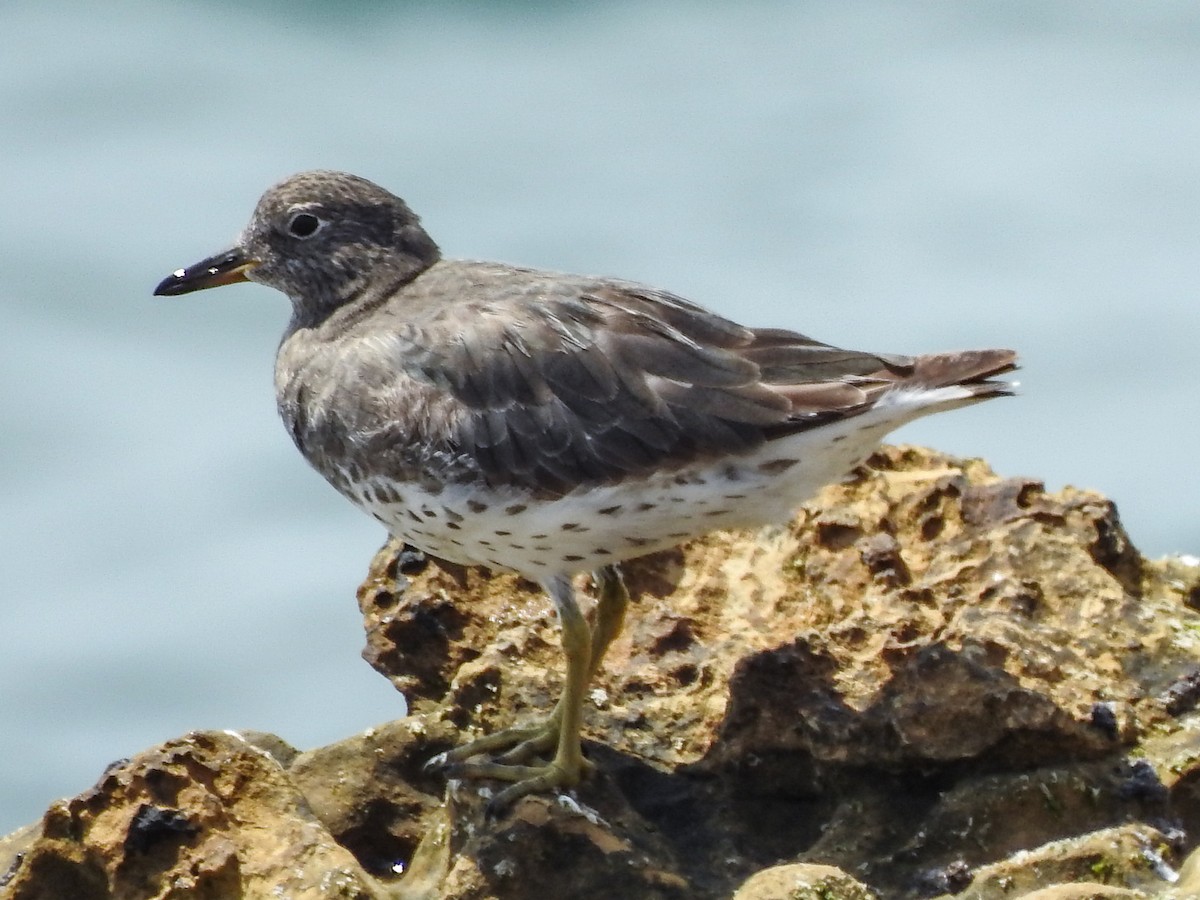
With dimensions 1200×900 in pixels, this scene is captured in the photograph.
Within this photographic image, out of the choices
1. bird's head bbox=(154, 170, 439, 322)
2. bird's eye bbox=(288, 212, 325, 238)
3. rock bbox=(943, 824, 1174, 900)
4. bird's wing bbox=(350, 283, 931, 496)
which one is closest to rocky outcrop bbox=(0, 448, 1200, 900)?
rock bbox=(943, 824, 1174, 900)

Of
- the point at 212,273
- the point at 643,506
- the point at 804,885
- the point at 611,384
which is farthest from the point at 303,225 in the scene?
the point at 804,885

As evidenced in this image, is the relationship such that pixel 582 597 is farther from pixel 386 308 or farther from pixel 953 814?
pixel 953 814

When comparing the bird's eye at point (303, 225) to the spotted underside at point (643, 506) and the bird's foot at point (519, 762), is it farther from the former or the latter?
the bird's foot at point (519, 762)

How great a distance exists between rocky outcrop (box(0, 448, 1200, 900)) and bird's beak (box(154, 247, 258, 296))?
1.71m

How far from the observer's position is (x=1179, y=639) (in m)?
6.21

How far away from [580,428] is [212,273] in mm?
2409

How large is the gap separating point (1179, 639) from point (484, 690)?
2.58 meters

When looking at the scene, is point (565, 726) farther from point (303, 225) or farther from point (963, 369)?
point (303, 225)

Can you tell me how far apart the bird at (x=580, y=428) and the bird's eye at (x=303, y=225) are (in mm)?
939

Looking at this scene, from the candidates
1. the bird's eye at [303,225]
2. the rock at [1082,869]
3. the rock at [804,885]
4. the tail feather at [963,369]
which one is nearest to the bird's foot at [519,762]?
the rock at [804,885]

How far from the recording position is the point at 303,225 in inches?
305

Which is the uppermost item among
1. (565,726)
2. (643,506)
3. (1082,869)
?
(643,506)

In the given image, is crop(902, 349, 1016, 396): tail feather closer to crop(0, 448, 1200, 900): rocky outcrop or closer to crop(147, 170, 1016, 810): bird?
crop(147, 170, 1016, 810): bird

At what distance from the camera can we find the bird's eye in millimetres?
7719
